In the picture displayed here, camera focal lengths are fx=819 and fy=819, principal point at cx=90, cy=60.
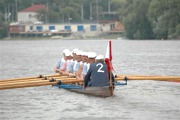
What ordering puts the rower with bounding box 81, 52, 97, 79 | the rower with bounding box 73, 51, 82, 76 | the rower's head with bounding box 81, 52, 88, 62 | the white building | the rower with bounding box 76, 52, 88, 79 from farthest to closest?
the white building < the rower with bounding box 73, 51, 82, 76 < the rower's head with bounding box 81, 52, 88, 62 < the rower with bounding box 76, 52, 88, 79 < the rower with bounding box 81, 52, 97, 79

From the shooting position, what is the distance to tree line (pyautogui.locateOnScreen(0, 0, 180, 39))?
105 meters

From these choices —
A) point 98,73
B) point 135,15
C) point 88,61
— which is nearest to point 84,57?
point 88,61

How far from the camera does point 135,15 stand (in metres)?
118

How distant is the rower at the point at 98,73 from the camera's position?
94.0 ft

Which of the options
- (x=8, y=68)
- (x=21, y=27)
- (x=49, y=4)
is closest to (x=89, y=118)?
(x=8, y=68)

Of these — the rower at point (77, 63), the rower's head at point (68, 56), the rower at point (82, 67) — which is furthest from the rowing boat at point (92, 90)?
the rower's head at point (68, 56)

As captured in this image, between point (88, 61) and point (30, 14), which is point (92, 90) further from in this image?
point (30, 14)

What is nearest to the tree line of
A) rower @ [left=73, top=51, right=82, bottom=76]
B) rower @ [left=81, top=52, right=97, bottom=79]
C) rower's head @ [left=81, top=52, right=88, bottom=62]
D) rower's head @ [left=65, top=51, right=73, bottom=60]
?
rower's head @ [left=65, top=51, right=73, bottom=60]

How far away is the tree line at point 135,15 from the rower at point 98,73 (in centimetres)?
7482

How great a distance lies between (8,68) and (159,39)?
2743 inches

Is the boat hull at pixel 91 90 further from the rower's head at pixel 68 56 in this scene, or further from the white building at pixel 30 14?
the white building at pixel 30 14

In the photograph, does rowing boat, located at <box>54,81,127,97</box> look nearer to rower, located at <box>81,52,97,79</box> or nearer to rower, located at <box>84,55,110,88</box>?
rower, located at <box>84,55,110,88</box>

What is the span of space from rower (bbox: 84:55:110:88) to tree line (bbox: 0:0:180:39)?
7482cm

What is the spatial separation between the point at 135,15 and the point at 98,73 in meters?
89.3
